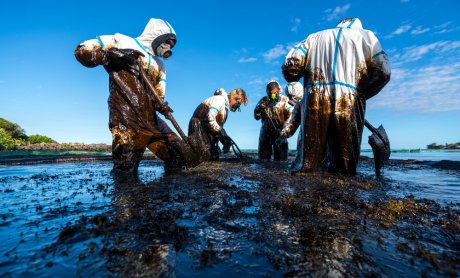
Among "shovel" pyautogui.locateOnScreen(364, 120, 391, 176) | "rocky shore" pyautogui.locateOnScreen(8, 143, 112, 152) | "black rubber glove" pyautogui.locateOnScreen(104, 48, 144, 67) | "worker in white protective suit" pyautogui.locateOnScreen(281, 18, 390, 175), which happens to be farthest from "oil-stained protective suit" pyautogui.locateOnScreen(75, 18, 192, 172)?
"rocky shore" pyautogui.locateOnScreen(8, 143, 112, 152)

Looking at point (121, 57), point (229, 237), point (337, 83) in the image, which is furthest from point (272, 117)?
point (229, 237)

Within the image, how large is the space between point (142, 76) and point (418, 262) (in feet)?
14.8

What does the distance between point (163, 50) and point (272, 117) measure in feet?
14.6

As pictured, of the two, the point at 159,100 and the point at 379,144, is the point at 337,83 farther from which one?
the point at 159,100

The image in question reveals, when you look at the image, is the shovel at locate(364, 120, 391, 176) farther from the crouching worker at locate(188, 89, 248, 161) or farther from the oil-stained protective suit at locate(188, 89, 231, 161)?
the oil-stained protective suit at locate(188, 89, 231, 161)

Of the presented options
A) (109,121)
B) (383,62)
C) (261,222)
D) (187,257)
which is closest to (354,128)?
(383,62)

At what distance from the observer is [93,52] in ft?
13.5

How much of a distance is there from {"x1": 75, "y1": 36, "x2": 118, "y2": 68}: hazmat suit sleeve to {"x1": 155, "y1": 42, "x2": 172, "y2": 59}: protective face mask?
2.83ft

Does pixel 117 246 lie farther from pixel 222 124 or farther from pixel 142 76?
pixel 222 124

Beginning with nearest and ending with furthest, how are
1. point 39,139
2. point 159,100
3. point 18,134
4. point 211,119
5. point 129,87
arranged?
point 129,87
point 159,100
point 211,119
point 39,139
point 18,134

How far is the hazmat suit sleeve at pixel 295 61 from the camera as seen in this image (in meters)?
3.83

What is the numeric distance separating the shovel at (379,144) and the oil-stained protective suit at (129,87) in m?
3.70

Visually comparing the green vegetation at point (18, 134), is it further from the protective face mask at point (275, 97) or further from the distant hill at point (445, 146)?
the distant hill at point (445, 146)

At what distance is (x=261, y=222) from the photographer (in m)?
1.50
